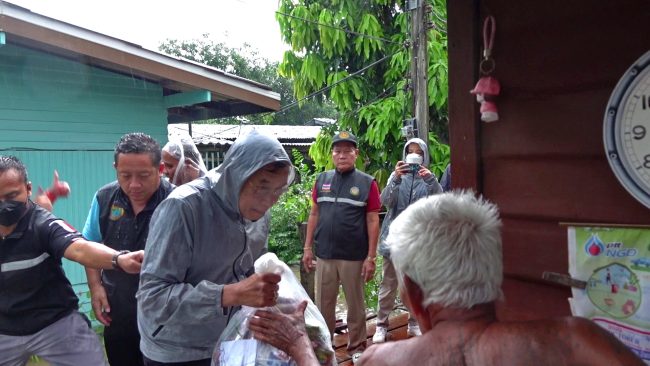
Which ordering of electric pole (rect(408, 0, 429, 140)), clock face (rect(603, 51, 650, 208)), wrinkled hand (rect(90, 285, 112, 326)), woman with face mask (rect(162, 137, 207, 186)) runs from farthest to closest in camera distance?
electric pole (rect(408, 0, 429, 140))
woman with face mask (rect(162, 137, 207, 186))
wrinkled hand (rect(90, 285, 112, 326))
clock face (rect(603, 51, 650, 208))

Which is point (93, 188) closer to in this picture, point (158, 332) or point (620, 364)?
point (158, 332)

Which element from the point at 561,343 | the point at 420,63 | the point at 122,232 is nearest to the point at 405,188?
the point at 420,63

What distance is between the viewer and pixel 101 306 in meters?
2.83

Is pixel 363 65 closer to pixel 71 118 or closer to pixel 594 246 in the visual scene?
pixel 71 118

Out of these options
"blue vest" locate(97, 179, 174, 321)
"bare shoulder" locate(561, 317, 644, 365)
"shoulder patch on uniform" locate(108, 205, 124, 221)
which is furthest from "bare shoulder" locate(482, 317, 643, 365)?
"shoulder patch on uniform" locate(108, 205, 124, 221)

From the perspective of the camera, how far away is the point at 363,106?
873 centimetres

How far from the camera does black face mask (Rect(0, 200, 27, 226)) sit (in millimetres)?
2623

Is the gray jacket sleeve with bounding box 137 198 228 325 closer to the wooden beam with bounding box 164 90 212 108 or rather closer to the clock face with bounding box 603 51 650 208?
the clock face with bounding box 603 51 650 208

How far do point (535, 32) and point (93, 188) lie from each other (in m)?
5.70

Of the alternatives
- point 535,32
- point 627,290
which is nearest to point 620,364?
point 627,290

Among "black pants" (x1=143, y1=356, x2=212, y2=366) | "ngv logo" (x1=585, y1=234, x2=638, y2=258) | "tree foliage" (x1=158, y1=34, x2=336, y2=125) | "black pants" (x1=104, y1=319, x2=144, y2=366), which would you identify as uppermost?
"tree foliage" (x1=158, y1=34, x2=336, y2=125)

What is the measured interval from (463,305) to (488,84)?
904 millimetres

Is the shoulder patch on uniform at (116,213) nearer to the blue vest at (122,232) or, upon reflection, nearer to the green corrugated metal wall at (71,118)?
the blue vest at (122,232)

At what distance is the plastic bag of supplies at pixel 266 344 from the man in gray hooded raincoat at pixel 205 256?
0.09 metres
